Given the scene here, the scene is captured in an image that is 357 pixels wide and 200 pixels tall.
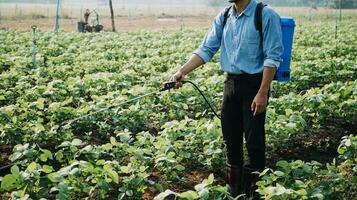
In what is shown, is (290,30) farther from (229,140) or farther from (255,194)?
(255,194)

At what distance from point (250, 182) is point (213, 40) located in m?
1.37

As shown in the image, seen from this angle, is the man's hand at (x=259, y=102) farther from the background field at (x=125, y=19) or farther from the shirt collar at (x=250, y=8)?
the background field at (x=125, y=19)

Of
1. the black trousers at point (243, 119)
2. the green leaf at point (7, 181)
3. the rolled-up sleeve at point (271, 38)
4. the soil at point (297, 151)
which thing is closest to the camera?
the green leaf at point (7, 181)

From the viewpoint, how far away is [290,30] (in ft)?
16.2

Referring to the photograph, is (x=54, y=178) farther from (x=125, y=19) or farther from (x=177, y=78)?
Answer: (x=125, y=19)

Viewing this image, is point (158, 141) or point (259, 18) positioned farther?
point (158, 141)

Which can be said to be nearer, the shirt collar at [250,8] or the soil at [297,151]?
the shirt collar at [250,8]

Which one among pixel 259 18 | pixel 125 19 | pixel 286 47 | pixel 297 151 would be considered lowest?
pixel 297 151

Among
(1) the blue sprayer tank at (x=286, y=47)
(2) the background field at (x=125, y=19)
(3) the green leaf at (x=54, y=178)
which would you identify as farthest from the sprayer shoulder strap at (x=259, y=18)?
(2) the background field at (x=125, y=19)

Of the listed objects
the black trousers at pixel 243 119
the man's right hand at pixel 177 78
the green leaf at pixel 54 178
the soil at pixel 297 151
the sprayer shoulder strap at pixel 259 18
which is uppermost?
the sprayer shoulder strap at pixel 259 18

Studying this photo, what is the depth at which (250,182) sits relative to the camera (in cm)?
426

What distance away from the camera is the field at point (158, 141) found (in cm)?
388

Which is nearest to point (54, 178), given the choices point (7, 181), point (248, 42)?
point (7, 181)

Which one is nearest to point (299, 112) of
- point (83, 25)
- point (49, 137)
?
point (49, 137)
